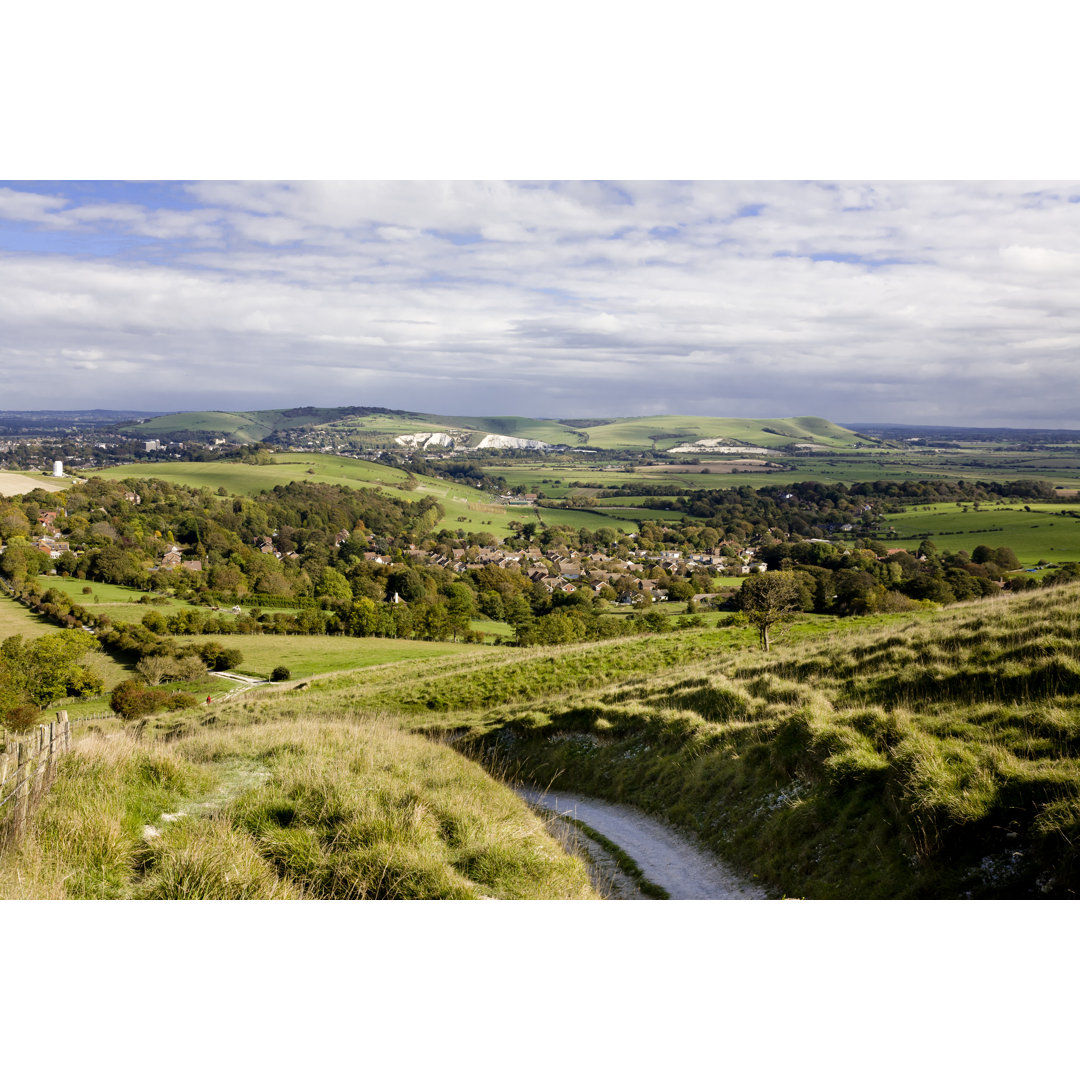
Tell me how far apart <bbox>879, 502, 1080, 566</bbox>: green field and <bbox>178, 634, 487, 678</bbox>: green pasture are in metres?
48.0

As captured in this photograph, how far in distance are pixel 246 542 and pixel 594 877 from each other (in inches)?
3058

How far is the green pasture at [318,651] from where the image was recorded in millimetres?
38094

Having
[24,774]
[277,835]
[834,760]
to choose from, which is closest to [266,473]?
[24,774]

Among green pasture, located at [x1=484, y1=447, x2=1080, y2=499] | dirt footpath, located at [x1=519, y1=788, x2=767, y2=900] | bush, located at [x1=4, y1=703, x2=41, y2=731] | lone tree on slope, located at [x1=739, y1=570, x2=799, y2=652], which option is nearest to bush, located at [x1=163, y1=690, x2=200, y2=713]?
bush, located at [x1=4, y1=703, x2=41, y2=731]

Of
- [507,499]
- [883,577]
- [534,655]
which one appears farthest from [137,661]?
[507,499]

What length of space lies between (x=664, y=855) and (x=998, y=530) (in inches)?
3017

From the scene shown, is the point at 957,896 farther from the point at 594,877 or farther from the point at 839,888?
the point at 594,877

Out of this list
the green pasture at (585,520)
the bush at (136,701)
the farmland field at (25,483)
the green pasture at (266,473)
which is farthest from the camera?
the green pasture at (266,473)

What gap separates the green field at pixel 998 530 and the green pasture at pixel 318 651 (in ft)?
158

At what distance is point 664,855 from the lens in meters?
7.61

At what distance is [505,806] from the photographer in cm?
690

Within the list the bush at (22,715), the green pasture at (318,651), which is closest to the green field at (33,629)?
the green pasture at (318,651)

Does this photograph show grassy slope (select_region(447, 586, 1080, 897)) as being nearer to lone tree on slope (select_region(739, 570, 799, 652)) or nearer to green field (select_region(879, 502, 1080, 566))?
lone tree on slope (select_region(739, 570, 799, 652))

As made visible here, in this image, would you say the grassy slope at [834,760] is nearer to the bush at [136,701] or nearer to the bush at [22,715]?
the bush at [136,701]
